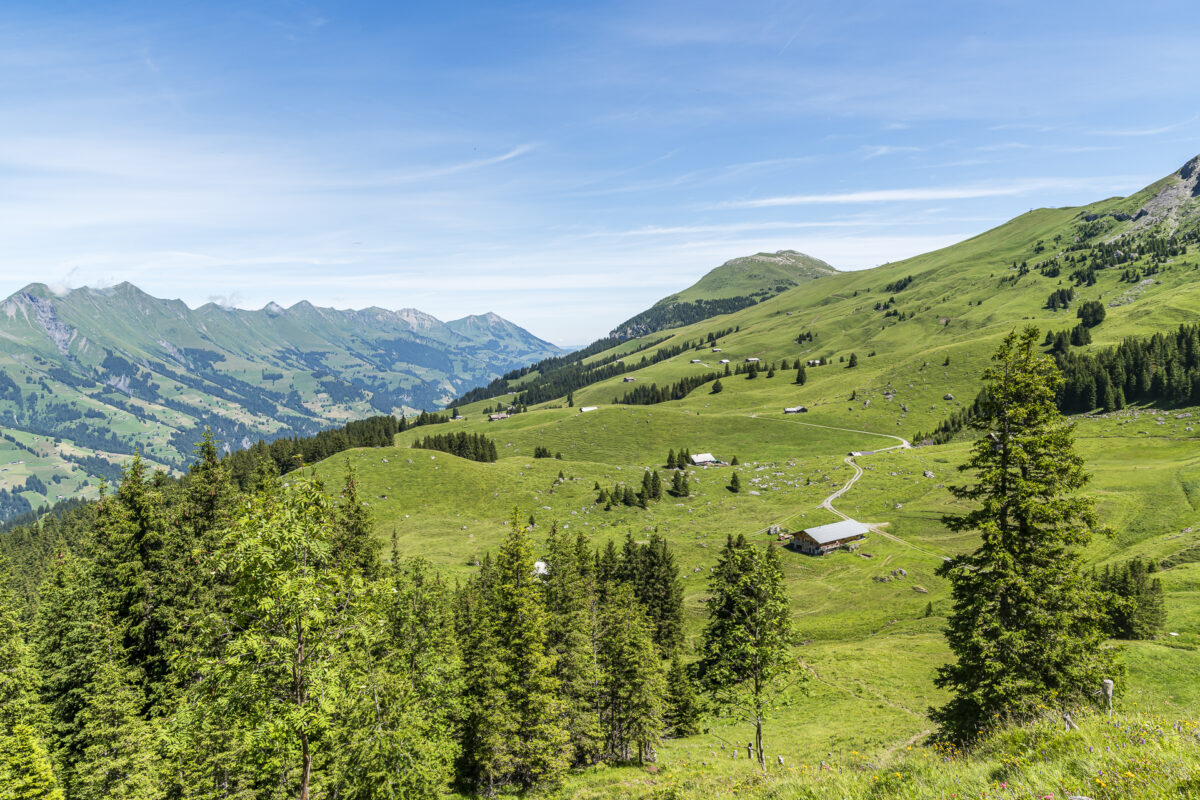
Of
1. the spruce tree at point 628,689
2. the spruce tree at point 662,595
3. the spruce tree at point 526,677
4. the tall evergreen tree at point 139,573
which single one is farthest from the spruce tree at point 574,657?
the tall evergreen tree at point 139,573

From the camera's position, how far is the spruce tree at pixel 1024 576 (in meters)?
20.3

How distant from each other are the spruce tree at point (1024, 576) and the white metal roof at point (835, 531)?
7340 cm

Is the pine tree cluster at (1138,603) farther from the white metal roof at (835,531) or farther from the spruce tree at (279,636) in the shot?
the spruce tree at (279,636)

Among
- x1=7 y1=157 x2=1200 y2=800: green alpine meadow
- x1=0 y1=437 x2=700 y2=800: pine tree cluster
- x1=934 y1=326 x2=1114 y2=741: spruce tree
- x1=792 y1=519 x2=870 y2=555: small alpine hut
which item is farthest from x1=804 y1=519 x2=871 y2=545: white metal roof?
x1=934 y1=326 x2=1114 y2=741: spruce tree

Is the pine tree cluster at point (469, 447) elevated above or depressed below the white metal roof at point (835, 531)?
above

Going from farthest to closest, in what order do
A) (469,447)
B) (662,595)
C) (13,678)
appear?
(469,447), (662,595), (13,678)

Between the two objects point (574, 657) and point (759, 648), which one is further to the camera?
point (574, 657)

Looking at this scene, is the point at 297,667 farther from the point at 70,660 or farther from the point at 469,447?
the point at 469,447

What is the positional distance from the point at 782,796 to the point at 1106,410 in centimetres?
19019

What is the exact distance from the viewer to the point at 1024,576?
21.2m

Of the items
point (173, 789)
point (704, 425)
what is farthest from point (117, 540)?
point (704, 425)

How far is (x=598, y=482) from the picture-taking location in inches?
5340

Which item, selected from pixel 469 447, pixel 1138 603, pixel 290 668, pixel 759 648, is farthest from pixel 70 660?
pixel 469 447

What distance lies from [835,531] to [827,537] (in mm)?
2924
